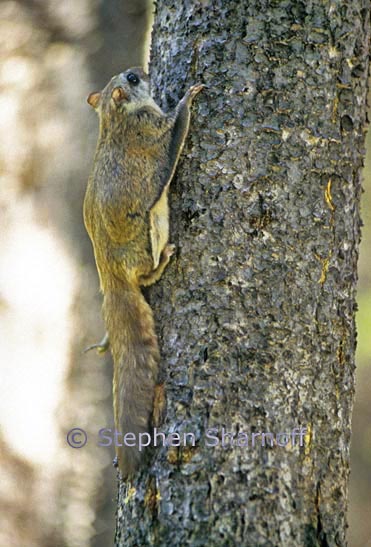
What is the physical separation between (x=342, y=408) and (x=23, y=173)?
14.2 feet

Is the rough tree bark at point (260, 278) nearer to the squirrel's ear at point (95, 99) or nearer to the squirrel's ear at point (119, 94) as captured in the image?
the squirrel's ear at point (119, 94)

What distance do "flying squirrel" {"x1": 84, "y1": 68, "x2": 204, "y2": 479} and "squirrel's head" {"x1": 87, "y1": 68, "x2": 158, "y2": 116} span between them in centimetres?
7

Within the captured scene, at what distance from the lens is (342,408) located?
283cm

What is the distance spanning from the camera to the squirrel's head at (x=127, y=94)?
3386mm

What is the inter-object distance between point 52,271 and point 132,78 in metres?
2.95

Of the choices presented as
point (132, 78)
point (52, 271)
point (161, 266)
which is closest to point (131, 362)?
point (161, 266)

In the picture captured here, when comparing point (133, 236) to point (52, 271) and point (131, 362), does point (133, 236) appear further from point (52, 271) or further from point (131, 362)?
A: point (52, 271)

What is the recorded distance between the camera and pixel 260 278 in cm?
276

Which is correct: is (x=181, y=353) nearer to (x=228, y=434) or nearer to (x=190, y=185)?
(x=228, y=434)

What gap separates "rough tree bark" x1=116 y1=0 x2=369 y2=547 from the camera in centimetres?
261

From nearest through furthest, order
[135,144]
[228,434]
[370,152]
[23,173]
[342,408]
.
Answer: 1. [228,434]
2. [342,408]
3. [135,144]
4. [23,173]
5. [370,152]

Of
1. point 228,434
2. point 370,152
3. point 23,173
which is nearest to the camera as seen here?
point 228,434

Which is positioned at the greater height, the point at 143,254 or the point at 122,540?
the point at 143,254

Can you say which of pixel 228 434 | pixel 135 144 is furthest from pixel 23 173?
pixel 228 434
